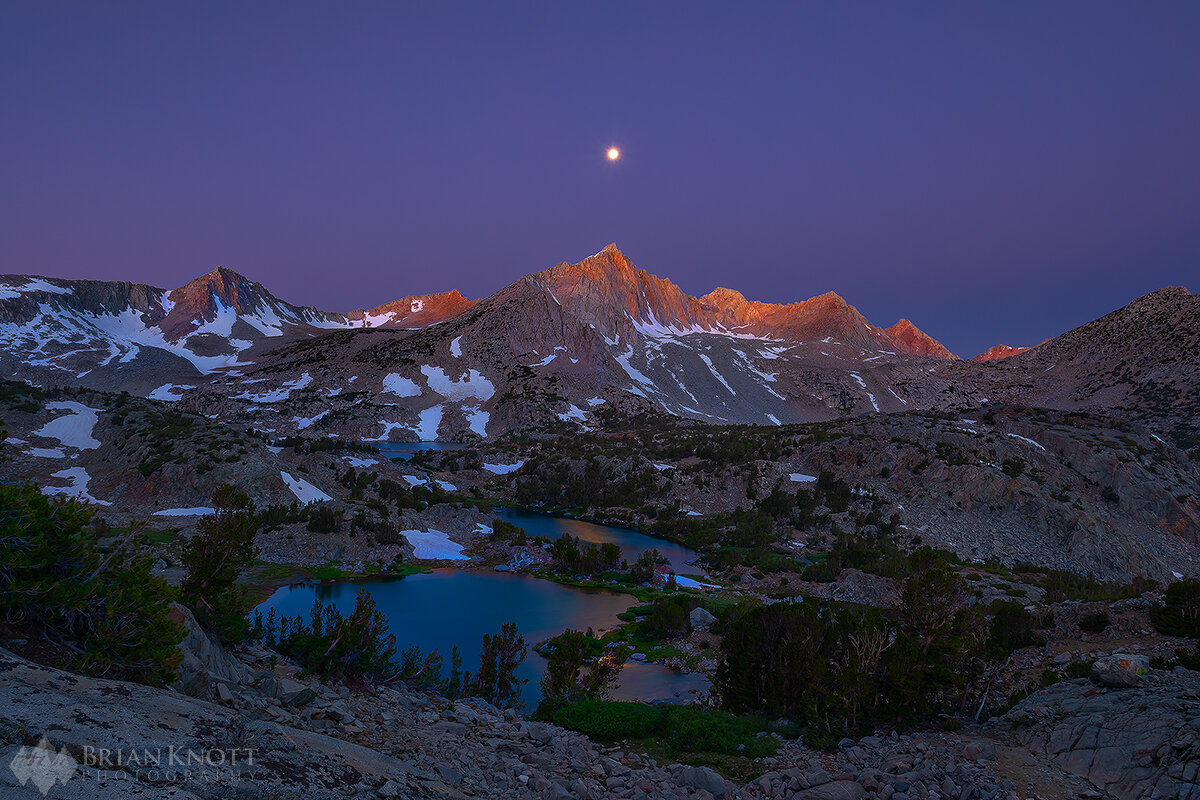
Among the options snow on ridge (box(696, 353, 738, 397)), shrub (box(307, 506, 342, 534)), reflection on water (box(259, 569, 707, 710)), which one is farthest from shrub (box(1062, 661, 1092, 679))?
snow on ridge (box(696, 353, 738, 397))

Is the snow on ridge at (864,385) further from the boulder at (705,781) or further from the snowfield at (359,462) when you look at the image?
the boulder at (705,781)

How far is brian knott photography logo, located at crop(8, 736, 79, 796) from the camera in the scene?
4512 mm

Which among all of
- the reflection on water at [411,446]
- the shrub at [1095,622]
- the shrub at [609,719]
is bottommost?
the shrub at [609,719]

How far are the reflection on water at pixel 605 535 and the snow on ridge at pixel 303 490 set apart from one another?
1689 cm

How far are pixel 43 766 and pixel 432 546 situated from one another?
37650mm

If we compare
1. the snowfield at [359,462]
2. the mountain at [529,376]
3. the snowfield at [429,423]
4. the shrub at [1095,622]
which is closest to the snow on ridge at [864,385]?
the mountain at [529,376]

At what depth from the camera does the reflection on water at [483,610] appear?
23.2 m

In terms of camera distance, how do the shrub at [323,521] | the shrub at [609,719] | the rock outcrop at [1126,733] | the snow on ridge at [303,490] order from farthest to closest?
the snow on ridge at [303,490] → the shrub at [323,521] → the shrub at [609,719] → the rock outcrop at [1126,733]

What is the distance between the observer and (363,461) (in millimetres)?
59094

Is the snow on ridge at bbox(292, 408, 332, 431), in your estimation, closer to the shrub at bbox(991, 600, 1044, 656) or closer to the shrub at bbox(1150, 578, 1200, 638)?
the shrub at bbox(991, 600, 1044, 656)

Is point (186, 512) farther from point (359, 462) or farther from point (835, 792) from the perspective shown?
point (835, 792)

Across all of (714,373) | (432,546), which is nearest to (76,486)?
(432,546)

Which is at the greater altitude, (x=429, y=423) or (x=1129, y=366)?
(x=1129, y=366)

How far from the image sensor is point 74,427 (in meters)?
43.4
